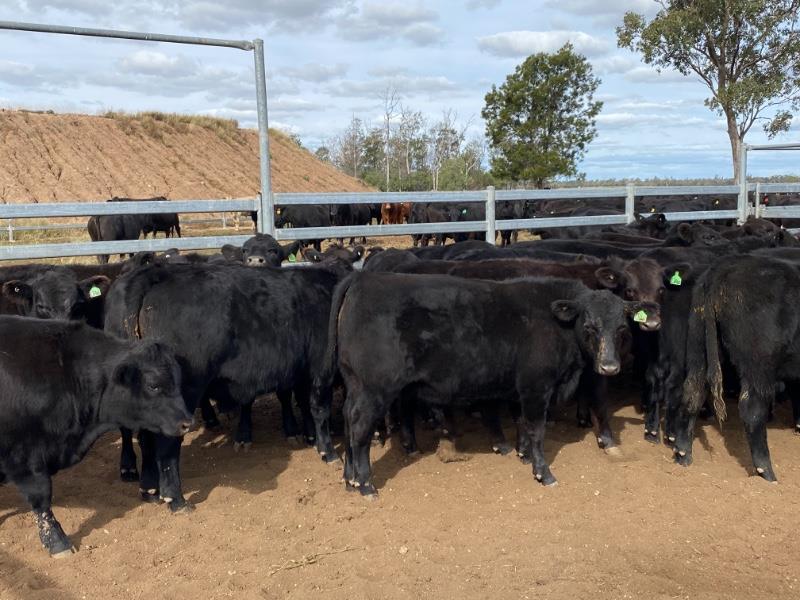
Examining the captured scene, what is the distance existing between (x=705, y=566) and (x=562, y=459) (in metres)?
1.78

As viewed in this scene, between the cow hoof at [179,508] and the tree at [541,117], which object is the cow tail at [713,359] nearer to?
the cow hoof at [179,508]

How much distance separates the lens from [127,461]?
5715 millimetres

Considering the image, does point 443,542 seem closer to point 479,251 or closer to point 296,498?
point 296,498

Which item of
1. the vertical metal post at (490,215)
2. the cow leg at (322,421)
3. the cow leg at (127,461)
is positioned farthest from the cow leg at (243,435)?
the vertical metal post at (490,215)

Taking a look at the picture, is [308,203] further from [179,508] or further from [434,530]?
[434,530]

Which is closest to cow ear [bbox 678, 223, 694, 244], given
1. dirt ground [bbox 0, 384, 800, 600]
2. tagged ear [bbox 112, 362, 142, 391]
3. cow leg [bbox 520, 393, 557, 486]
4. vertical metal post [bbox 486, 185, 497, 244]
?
vertical metal post [bbox 486, 185, 497, 244]

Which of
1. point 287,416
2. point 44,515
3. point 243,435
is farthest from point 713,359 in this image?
point 44,515

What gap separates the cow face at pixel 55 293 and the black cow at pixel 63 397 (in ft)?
5.70

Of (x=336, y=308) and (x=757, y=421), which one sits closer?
(x=757, y=421)

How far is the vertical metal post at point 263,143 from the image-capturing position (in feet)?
30.3

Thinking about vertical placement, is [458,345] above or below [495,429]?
above

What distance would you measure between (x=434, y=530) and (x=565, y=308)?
1.92 metres

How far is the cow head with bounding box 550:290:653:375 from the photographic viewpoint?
17.4 ft

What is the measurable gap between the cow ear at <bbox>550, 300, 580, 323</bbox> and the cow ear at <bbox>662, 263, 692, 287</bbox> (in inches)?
52.5
